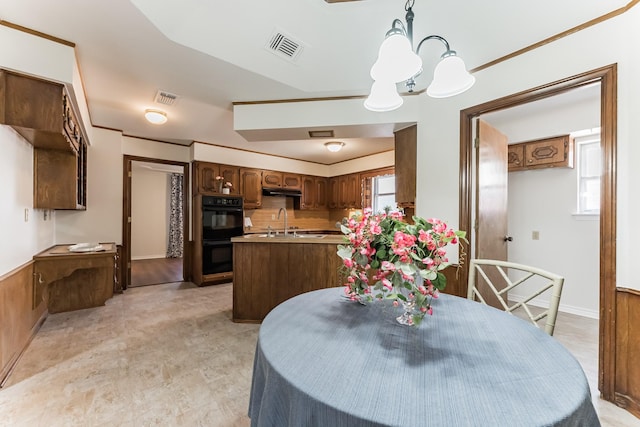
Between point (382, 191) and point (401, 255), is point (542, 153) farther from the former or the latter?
point (401, 255)

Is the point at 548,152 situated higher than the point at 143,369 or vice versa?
the point at 548,152

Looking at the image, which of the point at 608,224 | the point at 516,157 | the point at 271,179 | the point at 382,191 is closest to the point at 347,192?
the point at 382,191

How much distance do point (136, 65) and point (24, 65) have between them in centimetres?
68

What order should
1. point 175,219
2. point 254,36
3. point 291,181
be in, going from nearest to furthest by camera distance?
point 254,36 < point 291,181 < point 175,219

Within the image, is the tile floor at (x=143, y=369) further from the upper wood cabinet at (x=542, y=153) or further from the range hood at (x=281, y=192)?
the range hood at (x=281, y=192)

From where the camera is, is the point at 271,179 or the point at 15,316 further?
the point at 271,179

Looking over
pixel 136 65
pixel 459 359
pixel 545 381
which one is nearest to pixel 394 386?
pixel 459 359

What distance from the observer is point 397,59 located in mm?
1220

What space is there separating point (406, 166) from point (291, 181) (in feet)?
10.9

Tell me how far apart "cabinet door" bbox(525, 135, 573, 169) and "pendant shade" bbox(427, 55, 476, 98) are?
2847 millimetres

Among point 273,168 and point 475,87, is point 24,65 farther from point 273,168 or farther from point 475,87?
point 273,168

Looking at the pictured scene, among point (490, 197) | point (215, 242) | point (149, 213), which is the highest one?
point (490, 197)

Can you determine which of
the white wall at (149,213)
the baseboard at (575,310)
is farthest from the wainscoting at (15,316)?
the baseboard at (575,310)

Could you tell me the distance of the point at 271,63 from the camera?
2432 mm
